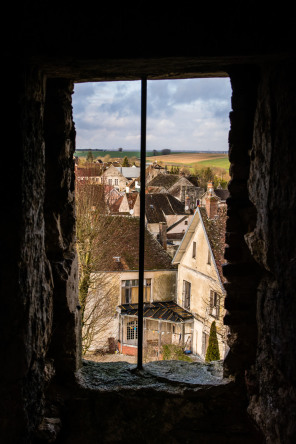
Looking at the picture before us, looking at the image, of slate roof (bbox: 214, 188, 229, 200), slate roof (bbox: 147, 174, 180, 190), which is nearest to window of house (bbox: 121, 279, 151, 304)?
slate roof (bbox: 214, 188, 229, 200)

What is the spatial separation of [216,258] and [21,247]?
27.5 feet

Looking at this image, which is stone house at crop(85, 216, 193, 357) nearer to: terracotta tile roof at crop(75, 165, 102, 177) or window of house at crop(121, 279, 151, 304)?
window of house at crop(121, 279, 151, 304)

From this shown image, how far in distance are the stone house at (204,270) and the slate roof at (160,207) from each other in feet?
8.29

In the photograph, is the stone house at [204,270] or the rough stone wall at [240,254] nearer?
the rough stone wall at [240,254]

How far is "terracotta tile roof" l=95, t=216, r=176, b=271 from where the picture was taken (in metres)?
10.0

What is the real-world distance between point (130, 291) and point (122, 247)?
1.72 metres

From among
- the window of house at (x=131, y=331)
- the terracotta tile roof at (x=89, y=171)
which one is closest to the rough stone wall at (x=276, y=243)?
the terracotta tile roof at (x=89, y=171)

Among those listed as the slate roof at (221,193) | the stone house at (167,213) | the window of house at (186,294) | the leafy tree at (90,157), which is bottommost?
the window of house at (186,294)

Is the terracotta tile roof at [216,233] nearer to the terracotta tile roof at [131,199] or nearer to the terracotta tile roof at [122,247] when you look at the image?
the terracotta tile roof at [122,247]

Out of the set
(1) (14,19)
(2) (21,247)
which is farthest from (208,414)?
(1) (14,19)

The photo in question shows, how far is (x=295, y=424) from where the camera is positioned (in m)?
1.25

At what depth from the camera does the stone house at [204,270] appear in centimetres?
949

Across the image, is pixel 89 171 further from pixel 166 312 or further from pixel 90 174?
pixel 166 312

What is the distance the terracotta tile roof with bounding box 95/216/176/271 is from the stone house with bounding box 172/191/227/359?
0.71 m
